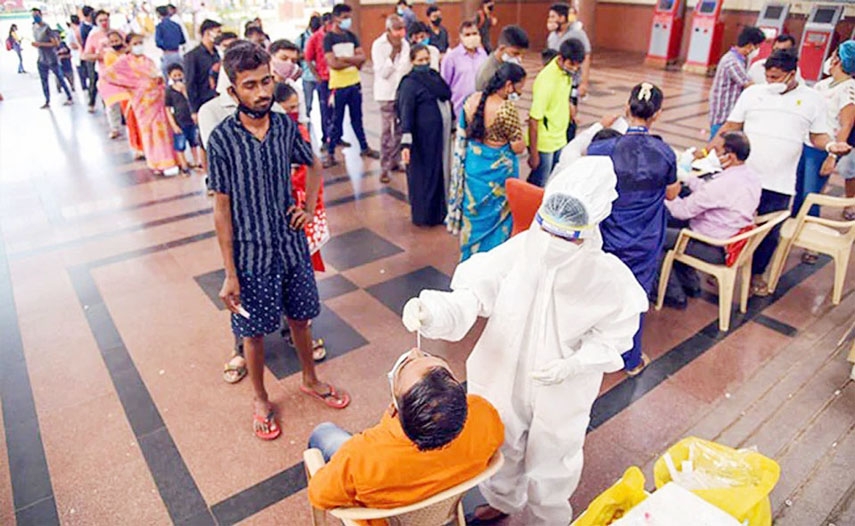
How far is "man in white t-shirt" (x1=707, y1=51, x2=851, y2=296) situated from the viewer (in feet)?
10.7

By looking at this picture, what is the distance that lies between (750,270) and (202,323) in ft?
10.5

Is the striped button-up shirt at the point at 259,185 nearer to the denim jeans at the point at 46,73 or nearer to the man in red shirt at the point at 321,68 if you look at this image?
the man in red shirt at the point at 321,68

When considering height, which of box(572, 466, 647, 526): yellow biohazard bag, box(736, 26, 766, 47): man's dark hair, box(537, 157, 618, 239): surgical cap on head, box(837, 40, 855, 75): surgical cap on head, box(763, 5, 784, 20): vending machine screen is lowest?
box(572, 466, 647, 526): yellow biohazard bag

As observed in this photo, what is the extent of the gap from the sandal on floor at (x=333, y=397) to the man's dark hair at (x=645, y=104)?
1.83 metres

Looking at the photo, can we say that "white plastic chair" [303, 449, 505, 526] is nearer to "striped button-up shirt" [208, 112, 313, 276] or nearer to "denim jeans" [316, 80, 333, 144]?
"striped button-up shirt" [208, 112, 313, 276]

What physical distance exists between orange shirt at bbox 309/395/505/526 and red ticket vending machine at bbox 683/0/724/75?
10755 millimetres

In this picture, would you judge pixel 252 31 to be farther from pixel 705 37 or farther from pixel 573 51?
pixel 705 37

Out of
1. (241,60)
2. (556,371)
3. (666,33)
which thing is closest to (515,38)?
(241,60)

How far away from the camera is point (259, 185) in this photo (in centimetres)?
207

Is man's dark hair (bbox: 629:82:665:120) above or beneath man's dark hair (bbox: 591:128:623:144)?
above

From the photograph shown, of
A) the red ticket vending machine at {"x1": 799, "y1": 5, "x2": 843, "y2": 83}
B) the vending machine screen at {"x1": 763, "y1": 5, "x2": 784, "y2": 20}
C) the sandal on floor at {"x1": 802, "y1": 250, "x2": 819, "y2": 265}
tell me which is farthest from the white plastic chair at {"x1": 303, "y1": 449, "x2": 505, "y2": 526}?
the vending machine screen at {"x1": 763, "y1": 5, "x2": 784, "y2": 20}

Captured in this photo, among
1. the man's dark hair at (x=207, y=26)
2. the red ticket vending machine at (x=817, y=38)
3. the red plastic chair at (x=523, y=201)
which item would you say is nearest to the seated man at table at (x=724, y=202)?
the red plastic chair at (x=523, y=201)

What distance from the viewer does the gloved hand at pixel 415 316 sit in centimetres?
160

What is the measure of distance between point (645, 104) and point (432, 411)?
1865 millimetres
